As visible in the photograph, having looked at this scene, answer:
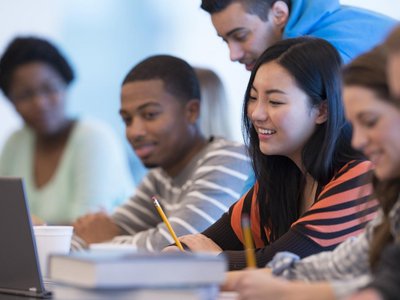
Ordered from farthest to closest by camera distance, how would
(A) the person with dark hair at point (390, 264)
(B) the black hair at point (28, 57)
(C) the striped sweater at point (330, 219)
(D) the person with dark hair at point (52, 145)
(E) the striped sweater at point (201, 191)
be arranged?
(B) the black hair at point (28, 57) < (D) the person with dark hair at point (52, 145) < (E) the striped sweater at point (201, 191) < (C) the striped sweater at point (330, 219) < (A) the person with dark hair at point (390, 264)

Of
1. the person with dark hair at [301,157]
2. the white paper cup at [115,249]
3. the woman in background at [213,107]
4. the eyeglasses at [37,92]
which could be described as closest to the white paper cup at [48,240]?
the person with dark hair at [301,157]

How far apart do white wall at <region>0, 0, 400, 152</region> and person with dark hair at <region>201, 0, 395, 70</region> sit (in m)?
1.93

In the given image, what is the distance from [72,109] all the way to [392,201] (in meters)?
3.46

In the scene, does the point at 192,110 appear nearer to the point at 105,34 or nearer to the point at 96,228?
the point at 96,228

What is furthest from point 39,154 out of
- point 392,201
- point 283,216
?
point 392,201

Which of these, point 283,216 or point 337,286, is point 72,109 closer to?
point 283,216

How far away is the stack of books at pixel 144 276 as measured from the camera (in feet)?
3.28

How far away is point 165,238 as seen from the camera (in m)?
2.23

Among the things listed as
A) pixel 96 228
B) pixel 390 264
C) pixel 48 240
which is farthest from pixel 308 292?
pixel 96 228

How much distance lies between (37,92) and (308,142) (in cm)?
211

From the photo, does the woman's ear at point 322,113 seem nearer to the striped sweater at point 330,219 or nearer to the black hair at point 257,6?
the striped sweater at point 330,219

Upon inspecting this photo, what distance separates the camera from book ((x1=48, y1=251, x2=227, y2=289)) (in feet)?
3.27

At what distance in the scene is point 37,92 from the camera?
11.8 ft

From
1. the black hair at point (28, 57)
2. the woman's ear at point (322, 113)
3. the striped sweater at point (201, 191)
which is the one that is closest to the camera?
the woman's ear at point (322, 113)
